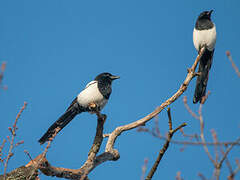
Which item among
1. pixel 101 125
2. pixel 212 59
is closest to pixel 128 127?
pixel 101 125

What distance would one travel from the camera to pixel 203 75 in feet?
17.7

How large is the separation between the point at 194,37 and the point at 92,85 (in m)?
1.88

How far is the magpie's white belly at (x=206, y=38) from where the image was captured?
548 centimetres

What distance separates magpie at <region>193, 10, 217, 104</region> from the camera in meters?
5.28

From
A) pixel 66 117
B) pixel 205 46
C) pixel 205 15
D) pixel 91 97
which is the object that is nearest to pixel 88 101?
pixel 91 97

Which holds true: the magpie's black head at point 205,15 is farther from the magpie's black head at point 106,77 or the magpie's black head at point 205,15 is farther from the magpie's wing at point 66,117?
the magpie's wing at point 66,117

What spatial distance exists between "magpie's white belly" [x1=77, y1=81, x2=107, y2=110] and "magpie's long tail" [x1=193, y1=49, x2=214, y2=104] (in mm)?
1404

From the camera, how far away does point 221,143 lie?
1.44 m

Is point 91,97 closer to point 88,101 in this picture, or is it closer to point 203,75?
point 88,101

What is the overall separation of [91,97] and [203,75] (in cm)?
179

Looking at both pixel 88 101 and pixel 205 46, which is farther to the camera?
A: pixel 205 46

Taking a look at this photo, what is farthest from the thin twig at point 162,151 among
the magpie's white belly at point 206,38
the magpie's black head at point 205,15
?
the magpie's black head at point 205,15

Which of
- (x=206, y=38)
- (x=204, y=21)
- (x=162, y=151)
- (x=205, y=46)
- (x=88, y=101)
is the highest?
(x=204, y=21)

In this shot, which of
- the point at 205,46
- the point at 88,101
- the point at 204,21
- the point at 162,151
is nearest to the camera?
the point at 162,151
